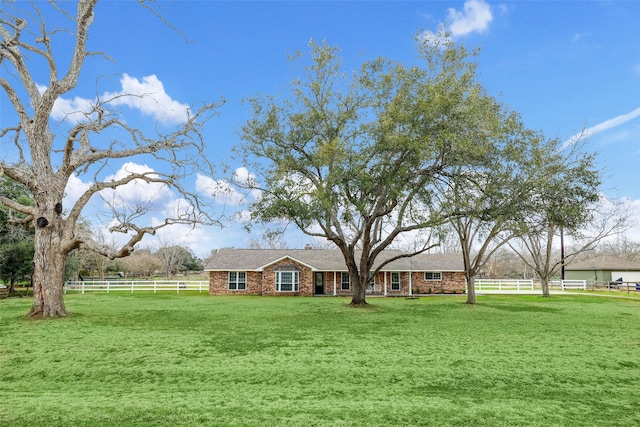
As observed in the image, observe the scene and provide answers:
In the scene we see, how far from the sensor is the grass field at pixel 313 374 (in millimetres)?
4984

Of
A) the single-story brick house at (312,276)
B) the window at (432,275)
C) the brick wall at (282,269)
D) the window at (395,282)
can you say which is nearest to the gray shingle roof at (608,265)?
the single-story brick house at (312,276)

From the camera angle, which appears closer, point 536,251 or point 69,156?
point 69,156

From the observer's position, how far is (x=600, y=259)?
1791 inches

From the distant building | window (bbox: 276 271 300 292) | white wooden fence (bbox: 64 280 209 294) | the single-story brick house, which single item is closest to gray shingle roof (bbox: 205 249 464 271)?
the single-story brick house

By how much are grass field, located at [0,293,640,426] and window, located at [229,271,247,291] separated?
17.7 m

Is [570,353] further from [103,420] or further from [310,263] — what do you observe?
[310,263]

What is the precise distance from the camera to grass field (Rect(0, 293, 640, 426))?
4.98 metres

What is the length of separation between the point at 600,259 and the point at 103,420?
51.4 metres

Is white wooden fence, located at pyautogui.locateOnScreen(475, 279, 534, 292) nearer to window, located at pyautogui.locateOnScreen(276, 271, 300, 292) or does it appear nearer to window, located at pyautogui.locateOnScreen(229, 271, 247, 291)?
window, located at pyautogui.locateOnScreen(276, 271, 300, 292)

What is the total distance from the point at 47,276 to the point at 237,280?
17447 mm

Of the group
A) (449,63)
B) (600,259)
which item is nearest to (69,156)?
(449,63)

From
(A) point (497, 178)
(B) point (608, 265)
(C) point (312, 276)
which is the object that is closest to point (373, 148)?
(A) point (497, 178)

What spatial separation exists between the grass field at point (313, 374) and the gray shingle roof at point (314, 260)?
1748 cm

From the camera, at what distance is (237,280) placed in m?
30.7
